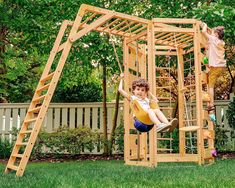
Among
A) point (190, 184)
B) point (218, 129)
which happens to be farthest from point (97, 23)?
point (218, 129)

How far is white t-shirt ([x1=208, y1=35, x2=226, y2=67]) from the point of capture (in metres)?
7.89

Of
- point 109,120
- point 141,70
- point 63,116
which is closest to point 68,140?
point 63,116

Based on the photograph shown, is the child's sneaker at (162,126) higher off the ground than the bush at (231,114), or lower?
lower

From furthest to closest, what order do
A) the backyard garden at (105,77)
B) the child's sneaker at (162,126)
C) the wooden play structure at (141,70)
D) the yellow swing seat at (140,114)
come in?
1. the backyard garden at (105,77)
2. the wooden play structure at (141,70)
3. the yellow swing seat at (140,114)
4. the child's sneaker at (162,126)

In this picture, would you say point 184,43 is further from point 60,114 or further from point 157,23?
point 60,114

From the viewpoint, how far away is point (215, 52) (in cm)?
792

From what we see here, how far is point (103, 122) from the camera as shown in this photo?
12141 millimetres

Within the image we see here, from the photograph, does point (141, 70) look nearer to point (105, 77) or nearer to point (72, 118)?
point (105, 77)

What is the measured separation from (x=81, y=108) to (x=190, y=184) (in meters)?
8.69

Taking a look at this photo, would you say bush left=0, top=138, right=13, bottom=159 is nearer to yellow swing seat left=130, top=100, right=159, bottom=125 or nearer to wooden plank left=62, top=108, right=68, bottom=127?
wooden plank left=62, top=108, right=68, bottom=127

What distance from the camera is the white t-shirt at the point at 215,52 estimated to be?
311 inches

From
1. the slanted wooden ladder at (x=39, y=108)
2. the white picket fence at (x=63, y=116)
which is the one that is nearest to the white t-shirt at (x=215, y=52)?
the slanted wooden ladder at (x=39, y=108)

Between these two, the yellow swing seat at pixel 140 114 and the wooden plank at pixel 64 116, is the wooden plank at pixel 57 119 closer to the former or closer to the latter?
the wooden plank at pixel 64 116

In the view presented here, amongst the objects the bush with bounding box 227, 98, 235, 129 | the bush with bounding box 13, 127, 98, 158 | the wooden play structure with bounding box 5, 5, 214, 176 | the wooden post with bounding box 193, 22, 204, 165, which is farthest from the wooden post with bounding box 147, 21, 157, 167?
the bush with bounding box 227, 98, 235, 129
